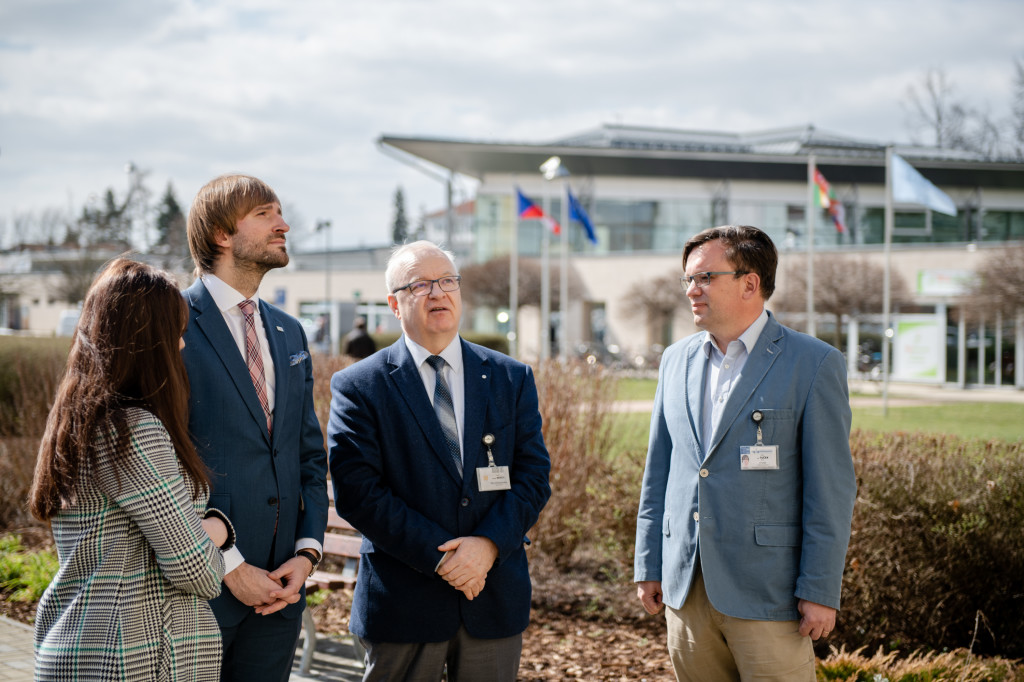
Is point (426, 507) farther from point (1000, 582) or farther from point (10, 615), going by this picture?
point (10, 615)

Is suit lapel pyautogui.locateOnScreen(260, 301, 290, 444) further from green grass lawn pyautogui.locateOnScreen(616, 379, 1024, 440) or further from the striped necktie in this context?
green grass lawn pyautogui.locateOnScreen(616, 379, 1024, 440)

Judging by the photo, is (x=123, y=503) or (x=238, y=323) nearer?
(x=123, y=503)

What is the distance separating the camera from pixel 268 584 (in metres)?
2.78

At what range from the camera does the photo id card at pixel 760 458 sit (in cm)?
289

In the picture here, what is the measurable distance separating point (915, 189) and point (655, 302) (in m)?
25.7

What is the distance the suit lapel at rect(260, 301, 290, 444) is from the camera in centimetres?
298

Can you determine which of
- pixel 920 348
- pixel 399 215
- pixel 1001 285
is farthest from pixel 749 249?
pixel 399 215

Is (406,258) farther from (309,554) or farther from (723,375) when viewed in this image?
(723,375)

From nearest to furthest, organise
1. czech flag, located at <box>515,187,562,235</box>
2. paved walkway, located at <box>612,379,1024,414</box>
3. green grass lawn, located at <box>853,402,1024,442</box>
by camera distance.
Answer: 1. green grass lawn, located at <box>853,402,1024,442</box>
2. paved walkway, located at <box>612,379,1024,414</box>
3. czech flag, located at <box>515,187,562,235</box>

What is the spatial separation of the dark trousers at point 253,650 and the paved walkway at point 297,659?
85.1 inches

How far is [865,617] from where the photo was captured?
4953 mm

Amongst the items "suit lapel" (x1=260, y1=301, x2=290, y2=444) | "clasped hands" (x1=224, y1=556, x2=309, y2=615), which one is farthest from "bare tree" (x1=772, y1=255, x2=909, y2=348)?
"clasped hands" (x1=224, y1=556, x2=309, y2=615)

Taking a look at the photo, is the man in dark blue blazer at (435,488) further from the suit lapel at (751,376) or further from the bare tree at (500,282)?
the bare tree at (500,282)

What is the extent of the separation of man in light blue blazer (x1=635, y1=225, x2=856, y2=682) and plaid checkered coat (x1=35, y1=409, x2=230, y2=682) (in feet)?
5.14
